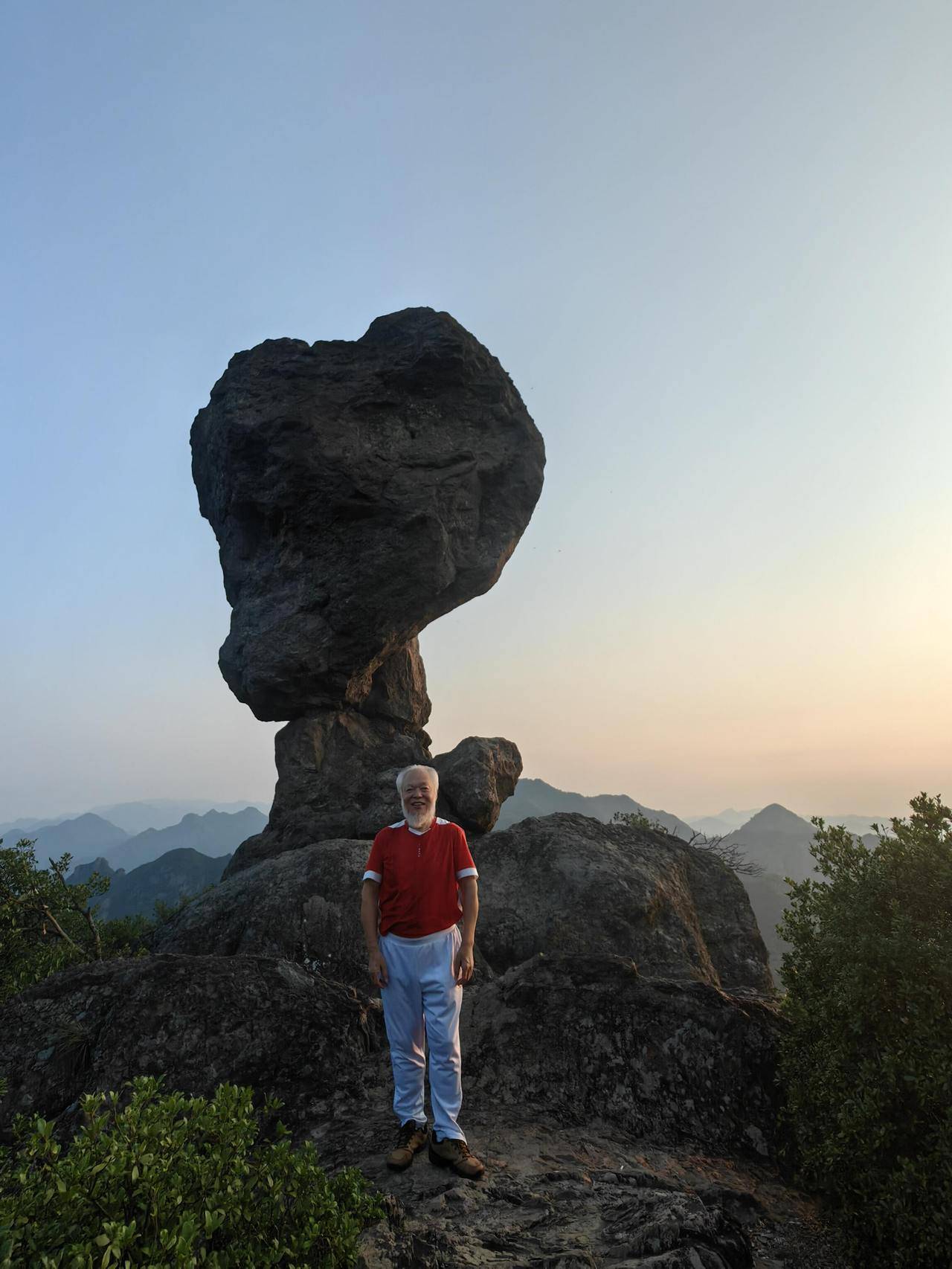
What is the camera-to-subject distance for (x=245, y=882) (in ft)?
51.2

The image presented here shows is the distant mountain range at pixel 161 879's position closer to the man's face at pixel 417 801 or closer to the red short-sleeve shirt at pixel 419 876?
the red short-sleeve shirt at pixel 419 876

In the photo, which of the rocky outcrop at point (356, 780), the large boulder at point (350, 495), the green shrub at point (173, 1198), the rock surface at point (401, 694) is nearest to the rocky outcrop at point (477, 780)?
the rocky outcrop at point (356, 780)

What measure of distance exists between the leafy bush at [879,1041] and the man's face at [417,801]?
160 inches

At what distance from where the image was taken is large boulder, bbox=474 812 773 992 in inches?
538

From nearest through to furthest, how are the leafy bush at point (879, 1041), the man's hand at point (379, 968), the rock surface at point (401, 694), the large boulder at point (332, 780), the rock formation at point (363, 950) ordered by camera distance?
the leafy bush at point (879, 1041) → the rock formation at point (363, 950) → the man's hand at point (379, 968) → the large boulder at point (332, 780) → the rock surface at point (401, 694)

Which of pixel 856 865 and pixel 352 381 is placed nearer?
pixel 856 865

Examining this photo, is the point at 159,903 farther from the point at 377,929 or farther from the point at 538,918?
the point at 377,929

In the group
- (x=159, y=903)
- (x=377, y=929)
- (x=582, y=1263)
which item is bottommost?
(x=159, y=903)

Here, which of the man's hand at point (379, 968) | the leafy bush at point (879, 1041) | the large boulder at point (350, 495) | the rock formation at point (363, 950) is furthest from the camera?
the large boulder at point (350, 495)

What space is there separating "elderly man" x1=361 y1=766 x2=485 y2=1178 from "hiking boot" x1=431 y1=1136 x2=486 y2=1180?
1cm

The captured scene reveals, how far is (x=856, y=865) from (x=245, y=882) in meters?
13.3

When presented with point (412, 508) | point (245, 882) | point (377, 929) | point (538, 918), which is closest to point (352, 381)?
point (412, 508)

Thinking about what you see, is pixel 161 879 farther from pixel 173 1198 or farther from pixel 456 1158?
pixel 173 1198

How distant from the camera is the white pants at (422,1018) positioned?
580cm
